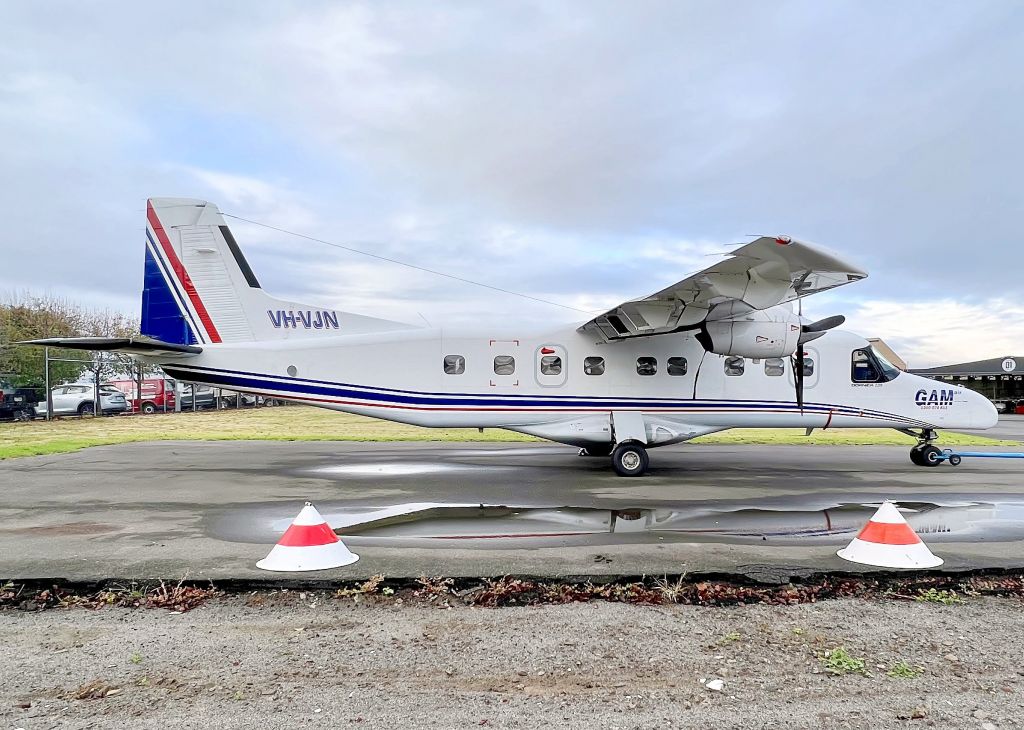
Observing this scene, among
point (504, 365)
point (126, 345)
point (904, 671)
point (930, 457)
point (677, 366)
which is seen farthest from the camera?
point (930, 457)

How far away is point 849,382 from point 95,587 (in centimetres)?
1327

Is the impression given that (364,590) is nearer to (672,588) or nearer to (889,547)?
(672,588)

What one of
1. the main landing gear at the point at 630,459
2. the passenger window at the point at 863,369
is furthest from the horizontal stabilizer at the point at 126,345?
the passenger window at the point at 863,369

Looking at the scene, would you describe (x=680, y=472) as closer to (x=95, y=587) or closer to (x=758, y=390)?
(x=758, y=390)

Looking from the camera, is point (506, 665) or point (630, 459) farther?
point (630, 459)

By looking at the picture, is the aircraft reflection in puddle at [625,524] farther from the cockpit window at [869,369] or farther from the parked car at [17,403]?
the parked car at [17,403]

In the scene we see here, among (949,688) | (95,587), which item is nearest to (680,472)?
(949,688)

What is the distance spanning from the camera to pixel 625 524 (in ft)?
22.7

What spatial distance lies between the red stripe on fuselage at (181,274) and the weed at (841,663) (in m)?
11.7

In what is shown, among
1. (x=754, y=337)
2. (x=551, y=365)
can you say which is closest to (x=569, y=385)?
(x=551, y=365)

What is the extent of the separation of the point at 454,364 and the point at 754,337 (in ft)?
18.9

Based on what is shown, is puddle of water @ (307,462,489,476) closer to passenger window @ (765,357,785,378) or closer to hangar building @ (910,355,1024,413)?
passenger window @ (765,357,785,378)

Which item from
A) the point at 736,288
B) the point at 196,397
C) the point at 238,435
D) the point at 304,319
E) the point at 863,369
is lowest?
the point at 238,435

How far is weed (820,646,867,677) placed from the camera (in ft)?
10.8
